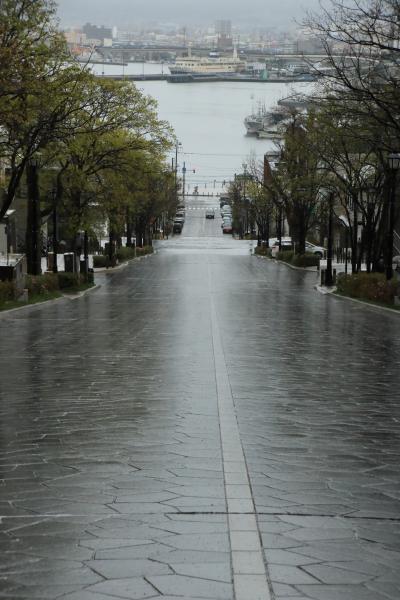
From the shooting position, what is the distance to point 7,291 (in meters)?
31.1

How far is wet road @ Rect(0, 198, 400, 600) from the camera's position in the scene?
17.5 ft

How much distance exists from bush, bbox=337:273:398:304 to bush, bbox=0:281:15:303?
12.3m

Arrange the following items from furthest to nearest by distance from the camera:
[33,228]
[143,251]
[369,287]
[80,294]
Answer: [143,251] < [33,228] < [80,294] < [369,287]

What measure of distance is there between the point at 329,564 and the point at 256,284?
41288 mm

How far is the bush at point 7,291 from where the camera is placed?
30.7 m

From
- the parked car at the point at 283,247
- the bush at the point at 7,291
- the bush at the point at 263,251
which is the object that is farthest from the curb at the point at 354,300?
the bush at the point at 263,251

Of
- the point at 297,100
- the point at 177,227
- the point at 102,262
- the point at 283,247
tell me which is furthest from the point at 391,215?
the point at 177,227

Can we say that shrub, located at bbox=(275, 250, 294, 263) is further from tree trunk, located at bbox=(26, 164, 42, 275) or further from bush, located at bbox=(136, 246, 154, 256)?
tree trunk, located at bbox=(26, 164, 42, 275)

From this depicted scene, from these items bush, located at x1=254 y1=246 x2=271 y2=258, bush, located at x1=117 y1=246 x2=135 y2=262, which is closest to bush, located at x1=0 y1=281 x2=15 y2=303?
bush, located at x1=117 y1=246 x2=135 y2=262

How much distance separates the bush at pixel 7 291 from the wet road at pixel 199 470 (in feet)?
40.3

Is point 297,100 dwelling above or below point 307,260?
above

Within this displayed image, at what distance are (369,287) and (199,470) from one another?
28855 mm

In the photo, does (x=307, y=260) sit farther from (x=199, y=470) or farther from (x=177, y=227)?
(x=177, y=227)

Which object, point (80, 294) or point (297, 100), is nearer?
point (297, 100)
